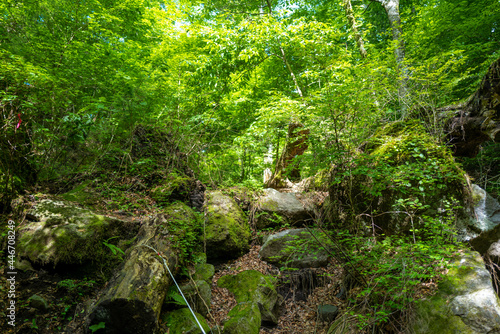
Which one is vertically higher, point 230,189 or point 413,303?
point 230,189

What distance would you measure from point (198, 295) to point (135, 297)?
4.04ft

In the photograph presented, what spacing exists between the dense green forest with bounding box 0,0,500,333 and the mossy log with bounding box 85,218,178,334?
730mm

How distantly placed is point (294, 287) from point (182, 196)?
3.16 meters

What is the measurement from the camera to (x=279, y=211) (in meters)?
6.18

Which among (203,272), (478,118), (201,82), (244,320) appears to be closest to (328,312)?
(244,320)

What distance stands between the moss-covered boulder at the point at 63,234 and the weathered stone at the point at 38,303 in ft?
1.44

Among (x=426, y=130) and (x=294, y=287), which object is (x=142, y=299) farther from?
(x=426, y=130)

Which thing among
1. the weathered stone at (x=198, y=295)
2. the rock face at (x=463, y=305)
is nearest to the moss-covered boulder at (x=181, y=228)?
the weathered stone at (x=198, y=295)

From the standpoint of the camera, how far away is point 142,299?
A: 2750mm

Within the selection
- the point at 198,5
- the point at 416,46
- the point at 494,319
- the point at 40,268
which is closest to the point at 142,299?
the point at 40,268

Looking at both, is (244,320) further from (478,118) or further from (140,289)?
(478,118)

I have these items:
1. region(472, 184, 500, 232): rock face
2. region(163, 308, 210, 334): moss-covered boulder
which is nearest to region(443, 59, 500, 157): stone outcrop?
region(472, 184, 500, 232): rock face

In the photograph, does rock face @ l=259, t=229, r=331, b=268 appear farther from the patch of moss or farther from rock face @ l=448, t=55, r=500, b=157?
the patch of moss

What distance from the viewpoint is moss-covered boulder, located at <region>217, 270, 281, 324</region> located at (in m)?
3.96
